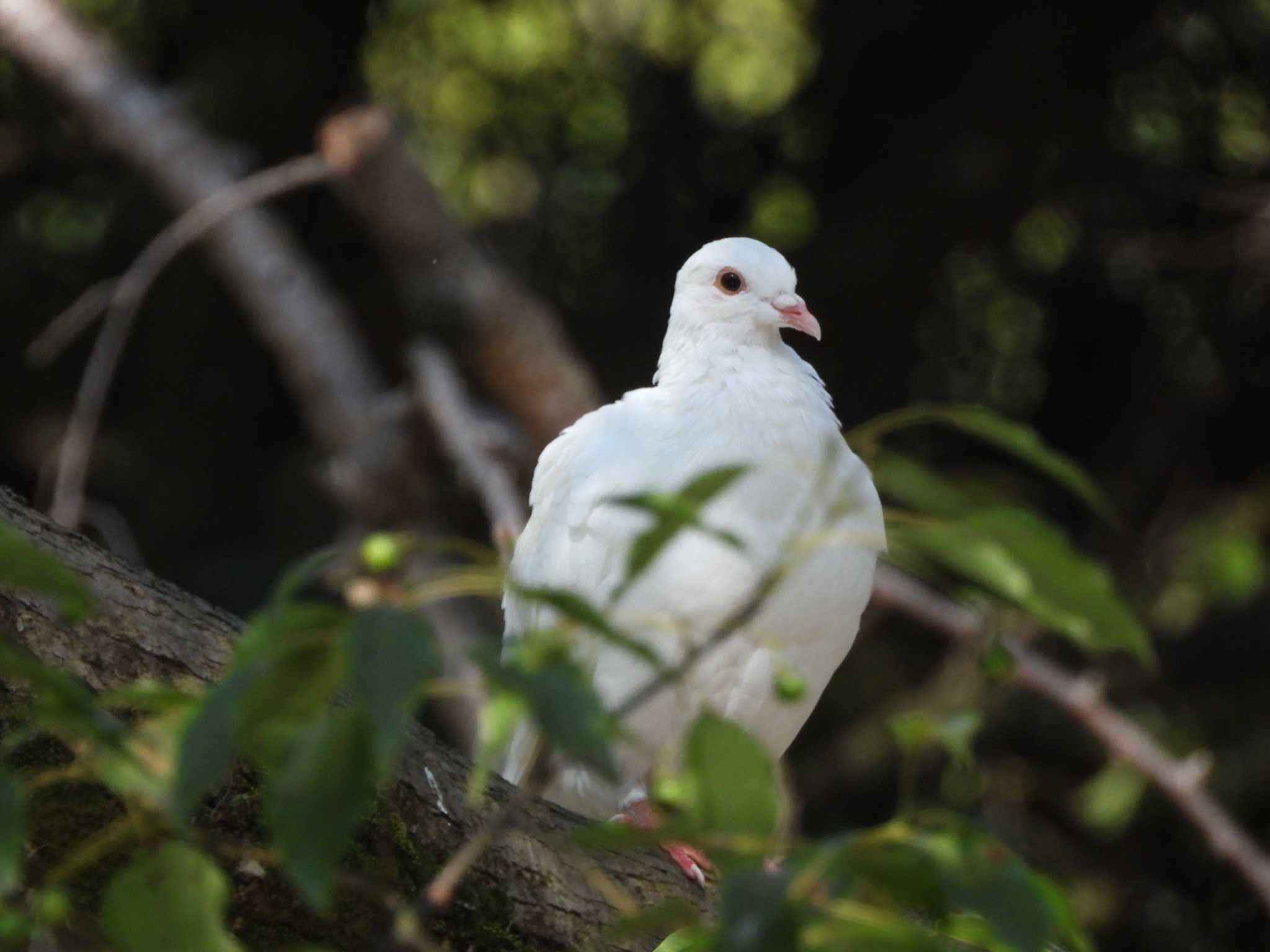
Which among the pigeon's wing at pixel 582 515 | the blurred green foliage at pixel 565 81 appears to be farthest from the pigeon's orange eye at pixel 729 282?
the blurred green foliage at pixel 565 81

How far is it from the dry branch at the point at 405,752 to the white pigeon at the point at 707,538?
40 centimetres

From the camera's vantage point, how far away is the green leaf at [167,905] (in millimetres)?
1049

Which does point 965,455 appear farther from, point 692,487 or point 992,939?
point 692,487

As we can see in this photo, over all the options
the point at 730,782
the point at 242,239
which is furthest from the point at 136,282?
Answer: the point at 730,782

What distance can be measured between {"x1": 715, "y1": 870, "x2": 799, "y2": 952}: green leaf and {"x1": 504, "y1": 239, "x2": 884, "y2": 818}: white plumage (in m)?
1.75

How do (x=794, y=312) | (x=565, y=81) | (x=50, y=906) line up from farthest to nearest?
(x=565, y=81)
(x=794, y=312)
(x=50, y=906)

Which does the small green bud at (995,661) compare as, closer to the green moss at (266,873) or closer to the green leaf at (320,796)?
the green moss at (266,873)

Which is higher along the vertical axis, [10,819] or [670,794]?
[670,794]

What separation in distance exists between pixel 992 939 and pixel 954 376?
5537 mm

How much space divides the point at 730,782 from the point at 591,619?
6.0 inches

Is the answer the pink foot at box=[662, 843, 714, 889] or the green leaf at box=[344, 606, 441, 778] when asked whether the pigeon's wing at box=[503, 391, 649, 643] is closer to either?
the pink foot at box=[662, 843, 714, 889]

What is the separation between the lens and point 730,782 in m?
1.11

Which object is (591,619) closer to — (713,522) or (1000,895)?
(1000,895)

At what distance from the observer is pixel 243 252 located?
587 centimetres
